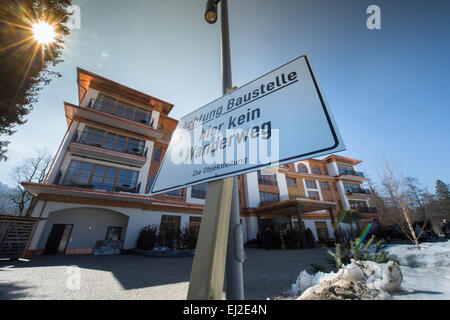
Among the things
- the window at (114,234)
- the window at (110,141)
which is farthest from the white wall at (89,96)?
the window at (114,234)

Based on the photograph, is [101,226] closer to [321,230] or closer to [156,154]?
[156,154]

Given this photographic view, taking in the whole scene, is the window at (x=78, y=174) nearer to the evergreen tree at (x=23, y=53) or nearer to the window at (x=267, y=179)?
the evergreen tree at (x=23, y=53)

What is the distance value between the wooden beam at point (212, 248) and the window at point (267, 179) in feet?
67.0

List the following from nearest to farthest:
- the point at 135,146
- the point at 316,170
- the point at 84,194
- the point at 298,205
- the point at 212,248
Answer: the point at 212,248 → the point at 84,194 → the point at 135,146 → the point at 298,205 → the point at 316,170

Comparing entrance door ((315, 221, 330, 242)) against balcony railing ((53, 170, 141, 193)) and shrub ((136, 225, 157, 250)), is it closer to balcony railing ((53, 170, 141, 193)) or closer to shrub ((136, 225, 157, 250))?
shrub ((136, 225, 157, 250))

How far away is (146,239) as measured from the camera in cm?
1097

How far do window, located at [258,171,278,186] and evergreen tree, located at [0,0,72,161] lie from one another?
62.4 ft

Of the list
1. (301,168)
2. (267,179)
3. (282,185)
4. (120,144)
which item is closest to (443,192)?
(301,168)

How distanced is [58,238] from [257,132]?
50.7ft

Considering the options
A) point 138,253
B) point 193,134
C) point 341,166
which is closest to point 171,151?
point 193,134

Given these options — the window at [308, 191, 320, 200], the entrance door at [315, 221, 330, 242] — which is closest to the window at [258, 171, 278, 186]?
the window at [308, 191, 320, 200]

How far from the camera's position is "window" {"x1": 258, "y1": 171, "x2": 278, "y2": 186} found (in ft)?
68.5

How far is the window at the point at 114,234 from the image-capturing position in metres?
11.9

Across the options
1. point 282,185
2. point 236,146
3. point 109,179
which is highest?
point 282,185
